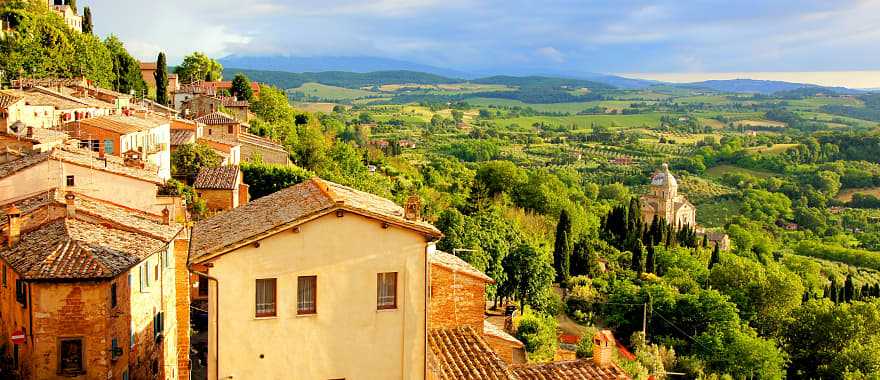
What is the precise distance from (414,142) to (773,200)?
53394mm

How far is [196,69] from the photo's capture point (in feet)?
270

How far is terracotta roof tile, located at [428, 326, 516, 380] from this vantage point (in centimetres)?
1488

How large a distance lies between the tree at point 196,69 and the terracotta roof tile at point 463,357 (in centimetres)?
6802

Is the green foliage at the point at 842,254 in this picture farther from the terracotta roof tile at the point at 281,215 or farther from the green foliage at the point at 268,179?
the terracotta roof tile at the point at 281,215

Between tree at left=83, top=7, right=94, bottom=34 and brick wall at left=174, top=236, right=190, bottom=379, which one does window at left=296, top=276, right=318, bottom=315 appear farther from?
tree at left=83, top=7, right=94, bottom=34

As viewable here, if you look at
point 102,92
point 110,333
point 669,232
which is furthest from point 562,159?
point 110,333

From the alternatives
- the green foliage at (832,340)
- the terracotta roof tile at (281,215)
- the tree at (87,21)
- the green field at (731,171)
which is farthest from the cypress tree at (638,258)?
the green field at (731,171)

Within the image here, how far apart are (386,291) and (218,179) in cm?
2150

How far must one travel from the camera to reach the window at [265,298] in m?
12.7

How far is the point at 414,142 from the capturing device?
127875mm

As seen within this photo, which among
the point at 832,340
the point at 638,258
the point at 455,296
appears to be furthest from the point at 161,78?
the point at 455,296

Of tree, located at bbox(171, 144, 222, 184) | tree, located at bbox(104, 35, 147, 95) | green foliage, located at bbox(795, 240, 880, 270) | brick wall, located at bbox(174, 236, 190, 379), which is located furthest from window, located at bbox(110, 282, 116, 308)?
green foliage, located at bbox(795, 240, 880, 270)

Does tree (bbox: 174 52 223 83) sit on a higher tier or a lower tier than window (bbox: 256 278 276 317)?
higher

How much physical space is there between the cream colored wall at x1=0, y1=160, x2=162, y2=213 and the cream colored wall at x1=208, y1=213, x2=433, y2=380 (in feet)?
48.1
